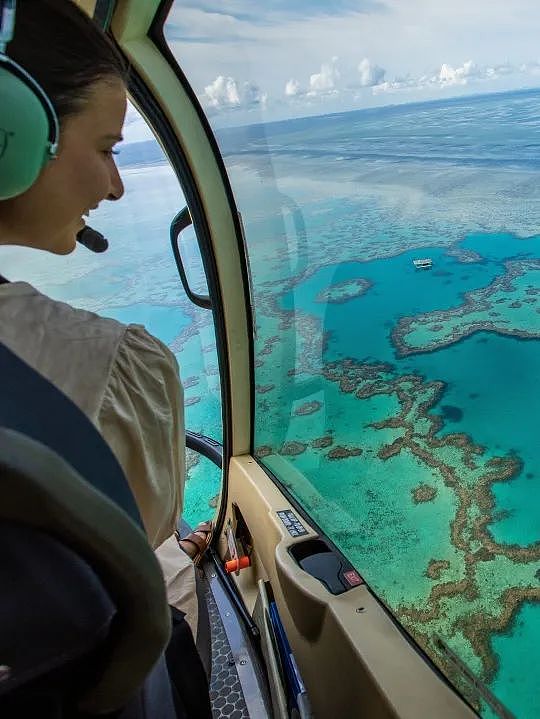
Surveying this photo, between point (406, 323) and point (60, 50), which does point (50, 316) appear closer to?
point (60, 50)

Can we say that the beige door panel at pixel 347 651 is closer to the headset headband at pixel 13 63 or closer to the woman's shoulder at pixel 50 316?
the woman's shoulder at pixel 50 316

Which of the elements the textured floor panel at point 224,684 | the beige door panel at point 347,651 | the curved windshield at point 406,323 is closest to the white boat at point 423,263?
the curved windshield at point 406,323

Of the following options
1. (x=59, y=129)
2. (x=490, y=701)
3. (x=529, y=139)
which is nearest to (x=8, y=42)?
(x=59, y=129)

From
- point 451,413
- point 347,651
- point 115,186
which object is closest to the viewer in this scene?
point 115,186

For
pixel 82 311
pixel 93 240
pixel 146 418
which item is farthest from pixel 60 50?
pixel 93 240

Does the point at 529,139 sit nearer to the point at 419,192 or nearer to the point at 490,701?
the point at 419,192
